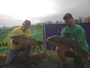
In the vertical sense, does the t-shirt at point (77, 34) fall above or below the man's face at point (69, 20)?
below

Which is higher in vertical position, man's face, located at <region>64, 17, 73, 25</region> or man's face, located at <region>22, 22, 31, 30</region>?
man's face, located at <region>64, 17, 73, 25</region>

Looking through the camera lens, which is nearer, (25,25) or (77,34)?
(77,34)

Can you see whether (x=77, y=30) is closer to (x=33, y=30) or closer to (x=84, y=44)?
(x=84, y=44)

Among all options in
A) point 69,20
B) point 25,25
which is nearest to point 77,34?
point 69,20

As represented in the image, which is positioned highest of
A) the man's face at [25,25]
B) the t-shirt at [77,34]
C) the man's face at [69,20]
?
the man's face at [69,20]

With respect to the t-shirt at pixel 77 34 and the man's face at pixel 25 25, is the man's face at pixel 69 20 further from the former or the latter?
the man's face at pixel 25 25

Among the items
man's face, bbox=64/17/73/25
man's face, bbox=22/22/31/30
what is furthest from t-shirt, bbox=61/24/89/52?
man's face, bbox=22/22/31/30

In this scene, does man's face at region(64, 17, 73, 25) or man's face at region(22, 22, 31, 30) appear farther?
man's face at region(22, 22, 31, 30)

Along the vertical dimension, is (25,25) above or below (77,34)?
above

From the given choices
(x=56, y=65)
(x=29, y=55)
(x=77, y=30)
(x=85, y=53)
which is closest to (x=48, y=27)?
(x=29, y=55)

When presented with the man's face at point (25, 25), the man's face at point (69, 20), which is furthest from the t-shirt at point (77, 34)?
the man's face at point (25, 25)

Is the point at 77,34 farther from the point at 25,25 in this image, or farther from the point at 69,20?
the point at 25,25

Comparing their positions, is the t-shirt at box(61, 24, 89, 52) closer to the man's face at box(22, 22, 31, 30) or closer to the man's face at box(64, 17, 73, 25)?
the man's face at box(64, 17, 73, 25)

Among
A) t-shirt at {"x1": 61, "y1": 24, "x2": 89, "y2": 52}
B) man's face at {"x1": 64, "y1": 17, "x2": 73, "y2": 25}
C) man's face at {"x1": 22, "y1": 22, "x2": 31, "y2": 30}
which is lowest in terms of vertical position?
t-shirt at {"x1": 61, "y1": 24, "x2": 89, "y2": 52}
